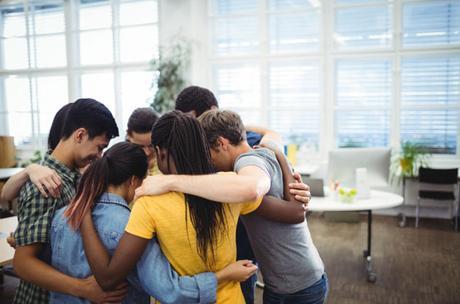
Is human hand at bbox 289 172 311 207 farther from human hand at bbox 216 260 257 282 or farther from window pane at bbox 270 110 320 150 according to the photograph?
window pane at bbox 270 110 320 150

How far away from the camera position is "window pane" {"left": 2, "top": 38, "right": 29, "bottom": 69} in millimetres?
8227

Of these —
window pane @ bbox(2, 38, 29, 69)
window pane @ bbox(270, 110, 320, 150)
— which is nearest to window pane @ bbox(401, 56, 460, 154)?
window pane @ bbox(270, 110, 320, 150)

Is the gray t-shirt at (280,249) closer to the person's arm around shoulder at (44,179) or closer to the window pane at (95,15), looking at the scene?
the person's arm around shoulder at (44,179)

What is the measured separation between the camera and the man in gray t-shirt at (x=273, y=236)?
139 centimetres

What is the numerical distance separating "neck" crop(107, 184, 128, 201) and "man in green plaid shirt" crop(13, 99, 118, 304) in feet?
0.72

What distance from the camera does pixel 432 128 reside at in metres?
5.79

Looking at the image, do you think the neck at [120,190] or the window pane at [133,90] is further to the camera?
the window pane at [133,90]

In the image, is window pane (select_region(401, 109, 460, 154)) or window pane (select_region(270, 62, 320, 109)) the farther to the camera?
window pane (select_region(270, 62, 320, 109))

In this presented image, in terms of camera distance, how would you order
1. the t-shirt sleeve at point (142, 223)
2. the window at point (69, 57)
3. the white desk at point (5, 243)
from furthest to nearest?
the window at point (69, 57)
the white desk at point (5, 243)
the t-shirt sleeve at point (142, 223)

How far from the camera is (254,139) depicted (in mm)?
2072

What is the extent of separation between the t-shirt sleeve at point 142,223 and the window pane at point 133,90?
6.36 meters

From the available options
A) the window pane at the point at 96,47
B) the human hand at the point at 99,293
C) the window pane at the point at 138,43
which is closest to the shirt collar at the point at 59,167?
the human hand at the point at 99,293

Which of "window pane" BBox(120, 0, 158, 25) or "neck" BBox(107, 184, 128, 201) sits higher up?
"window pane" BBox(120, 0, 158, 25)

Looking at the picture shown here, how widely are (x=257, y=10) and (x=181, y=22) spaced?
48.8 inches
